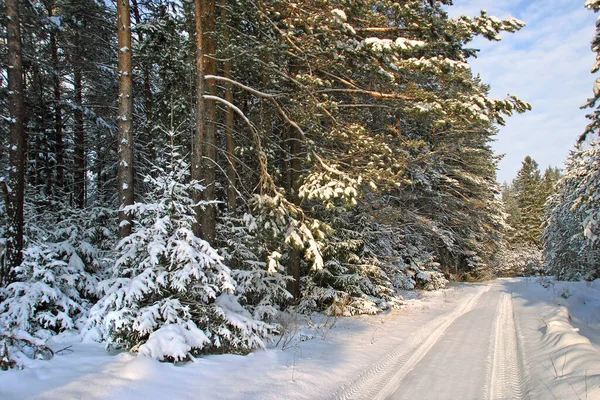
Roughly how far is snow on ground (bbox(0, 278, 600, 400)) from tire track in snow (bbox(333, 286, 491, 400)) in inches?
0.6

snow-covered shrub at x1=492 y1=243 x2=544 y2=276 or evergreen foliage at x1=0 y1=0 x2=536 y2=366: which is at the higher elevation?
evergreen foliage at x1=0 y1=0 x2=536 y2=366

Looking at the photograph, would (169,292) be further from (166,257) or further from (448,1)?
(448,1)

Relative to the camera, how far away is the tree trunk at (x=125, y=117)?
23.0 feet

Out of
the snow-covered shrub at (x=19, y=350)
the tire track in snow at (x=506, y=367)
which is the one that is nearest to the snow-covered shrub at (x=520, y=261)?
the tire track in snow at (x=506, y=367)

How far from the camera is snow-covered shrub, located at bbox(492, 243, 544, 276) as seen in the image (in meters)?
38.0

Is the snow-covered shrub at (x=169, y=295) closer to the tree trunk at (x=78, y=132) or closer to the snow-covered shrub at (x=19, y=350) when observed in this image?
the snow-covered shrub at (x=19, y=350)

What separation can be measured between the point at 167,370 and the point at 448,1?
31.6 feet

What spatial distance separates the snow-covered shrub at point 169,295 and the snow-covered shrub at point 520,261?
3830cm

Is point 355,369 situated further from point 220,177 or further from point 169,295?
point 220,177

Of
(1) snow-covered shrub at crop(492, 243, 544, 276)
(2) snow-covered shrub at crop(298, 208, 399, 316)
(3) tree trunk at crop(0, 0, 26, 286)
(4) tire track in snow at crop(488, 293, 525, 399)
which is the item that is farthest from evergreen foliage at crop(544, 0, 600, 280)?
(3) tree trunk at crop(0, 0, 26, 286)

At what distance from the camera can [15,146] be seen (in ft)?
22.9

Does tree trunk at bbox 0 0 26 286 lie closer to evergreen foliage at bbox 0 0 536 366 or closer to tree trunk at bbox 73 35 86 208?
evergreen foliage at bbox 0 0 536 366

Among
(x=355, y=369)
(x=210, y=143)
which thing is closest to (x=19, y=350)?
(x=355, y=369)

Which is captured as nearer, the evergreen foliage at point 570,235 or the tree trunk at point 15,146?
the tree trunk at point 15,146
